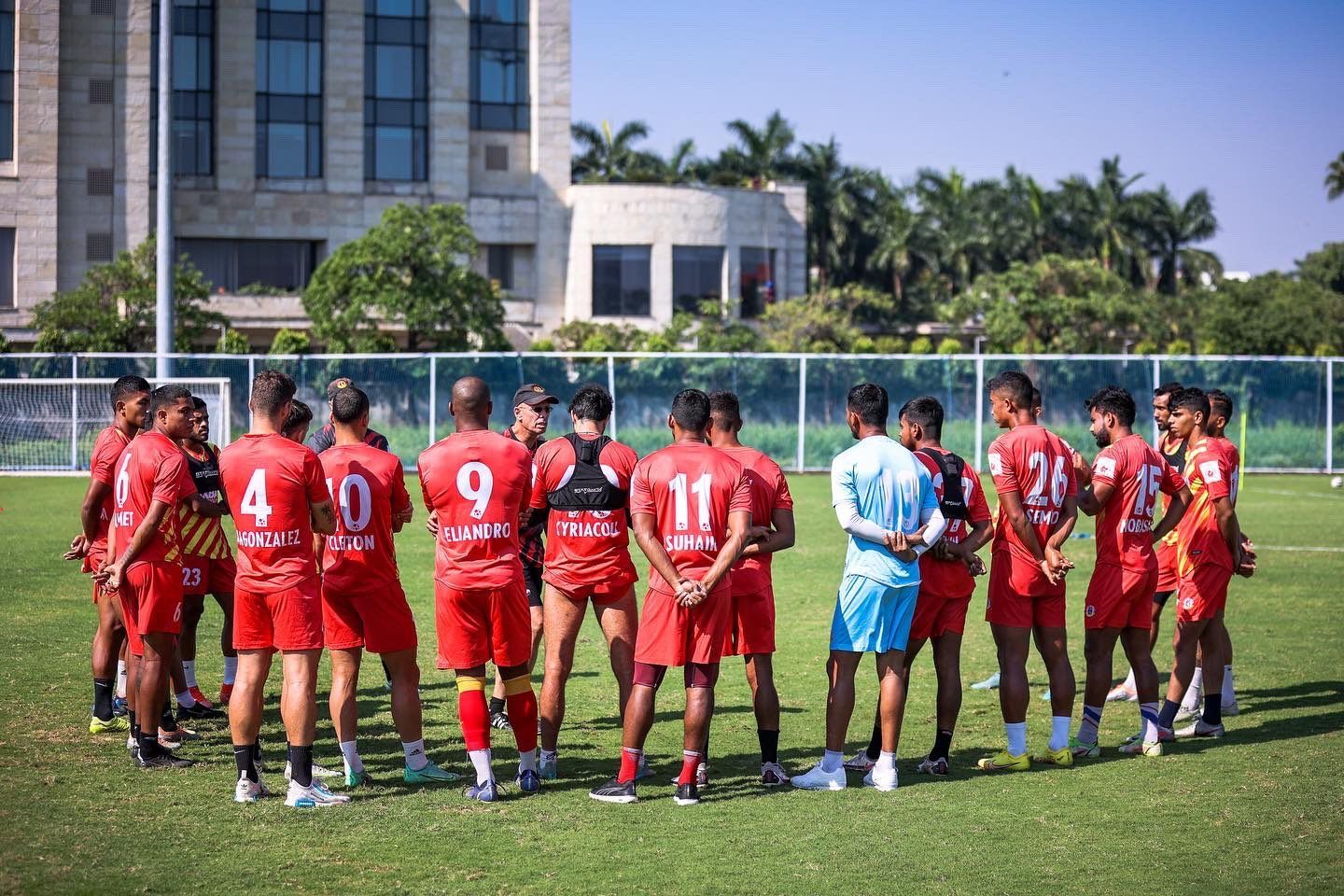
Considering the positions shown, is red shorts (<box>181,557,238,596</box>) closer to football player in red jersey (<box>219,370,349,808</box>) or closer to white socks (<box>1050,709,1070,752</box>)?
football player in red jersey (<box>219,370,349,808</box>)

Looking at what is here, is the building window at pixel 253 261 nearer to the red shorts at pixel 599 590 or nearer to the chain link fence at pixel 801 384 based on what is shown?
the chain link fence at pixel 801 384

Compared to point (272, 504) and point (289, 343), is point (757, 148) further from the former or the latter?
point (272, 504)

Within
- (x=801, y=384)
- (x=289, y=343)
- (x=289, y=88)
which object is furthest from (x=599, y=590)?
(x=289, y=88)

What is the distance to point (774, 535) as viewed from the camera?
8062 mm

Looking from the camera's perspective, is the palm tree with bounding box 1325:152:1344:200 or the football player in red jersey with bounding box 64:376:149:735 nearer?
the football player in red jersey with bounding box 64:376:149:735

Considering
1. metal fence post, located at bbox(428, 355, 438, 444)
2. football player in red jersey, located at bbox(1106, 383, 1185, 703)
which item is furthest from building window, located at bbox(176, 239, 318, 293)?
football player in red jersey, located at bbox(1106, 383, 1185, 703)

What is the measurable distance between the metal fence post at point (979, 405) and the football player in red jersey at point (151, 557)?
25150mm

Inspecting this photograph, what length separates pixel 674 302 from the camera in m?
56.7

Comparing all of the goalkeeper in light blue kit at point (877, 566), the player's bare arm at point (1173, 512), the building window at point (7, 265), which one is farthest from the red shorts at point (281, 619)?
the building window at point (7, 265)

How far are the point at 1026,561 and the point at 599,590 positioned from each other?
105 inches

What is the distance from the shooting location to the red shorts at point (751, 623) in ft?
26.7

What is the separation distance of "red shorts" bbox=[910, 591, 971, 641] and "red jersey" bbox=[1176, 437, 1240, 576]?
221 cm

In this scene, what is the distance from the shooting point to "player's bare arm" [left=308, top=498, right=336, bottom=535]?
7570 mm

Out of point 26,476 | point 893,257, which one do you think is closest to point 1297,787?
point 26,476
